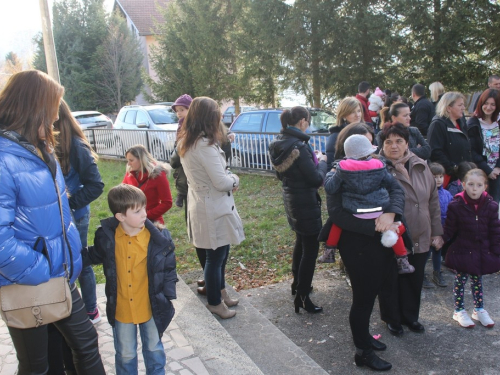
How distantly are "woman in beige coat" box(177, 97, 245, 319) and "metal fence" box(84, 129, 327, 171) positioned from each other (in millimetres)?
4606

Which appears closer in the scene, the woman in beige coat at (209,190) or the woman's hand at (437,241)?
the woman in beige coat at (209,190)

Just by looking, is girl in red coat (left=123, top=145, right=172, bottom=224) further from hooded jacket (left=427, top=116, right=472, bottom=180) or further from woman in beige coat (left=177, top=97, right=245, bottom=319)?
hooded jacket (left=427, top=116, right=472, bottom=180)

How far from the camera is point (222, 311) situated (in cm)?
403

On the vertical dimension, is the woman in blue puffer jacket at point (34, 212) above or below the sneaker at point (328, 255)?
above

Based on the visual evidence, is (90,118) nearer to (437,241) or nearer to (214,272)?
(214,272)

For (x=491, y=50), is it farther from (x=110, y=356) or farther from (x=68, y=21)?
(x=68, y=21)

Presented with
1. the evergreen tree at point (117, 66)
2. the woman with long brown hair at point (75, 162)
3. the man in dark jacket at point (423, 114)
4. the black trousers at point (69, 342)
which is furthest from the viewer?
the evergreen tree at point (117, 66)

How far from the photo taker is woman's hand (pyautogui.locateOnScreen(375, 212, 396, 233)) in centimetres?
316

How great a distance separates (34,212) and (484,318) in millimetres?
3797

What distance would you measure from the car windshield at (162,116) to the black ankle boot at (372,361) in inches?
491

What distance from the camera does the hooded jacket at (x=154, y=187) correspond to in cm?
423

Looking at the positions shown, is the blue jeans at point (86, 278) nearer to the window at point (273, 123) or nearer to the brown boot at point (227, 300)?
the brown boot at point (227, 300)

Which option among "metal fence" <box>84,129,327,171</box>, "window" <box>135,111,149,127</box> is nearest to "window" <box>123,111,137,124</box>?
"window" <box>135,111,149,127</box>

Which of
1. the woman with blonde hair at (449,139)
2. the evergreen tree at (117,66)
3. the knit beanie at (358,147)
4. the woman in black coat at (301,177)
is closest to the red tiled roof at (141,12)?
the evergreen tree at (117,66)
